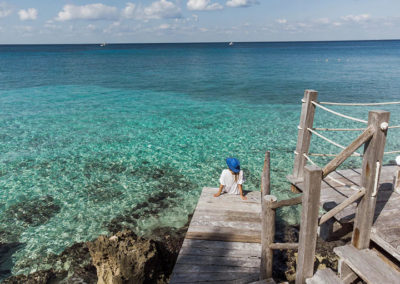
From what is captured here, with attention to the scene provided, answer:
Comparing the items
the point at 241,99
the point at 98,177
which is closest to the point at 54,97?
the point at 241,99

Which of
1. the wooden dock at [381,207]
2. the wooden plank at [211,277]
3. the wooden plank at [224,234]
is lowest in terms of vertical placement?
the wooden plank at [211,277]

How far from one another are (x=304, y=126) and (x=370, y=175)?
2.69m

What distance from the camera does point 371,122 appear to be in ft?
12.5

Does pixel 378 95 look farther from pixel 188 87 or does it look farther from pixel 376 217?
pixel 376 217

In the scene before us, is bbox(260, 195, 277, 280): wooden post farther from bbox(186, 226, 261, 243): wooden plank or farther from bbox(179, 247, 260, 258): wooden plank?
bbox(186, 226, 261, 243): wooden plank

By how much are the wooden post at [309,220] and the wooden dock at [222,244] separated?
1413 mm

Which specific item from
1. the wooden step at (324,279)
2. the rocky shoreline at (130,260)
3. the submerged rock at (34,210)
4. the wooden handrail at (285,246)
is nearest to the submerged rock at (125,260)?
the rocky shoreline at (130,260)

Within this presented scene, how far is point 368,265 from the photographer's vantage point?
163 inches

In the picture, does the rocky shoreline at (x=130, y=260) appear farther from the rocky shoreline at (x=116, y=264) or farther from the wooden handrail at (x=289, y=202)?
the wooden handrail at (x=289, y=202)

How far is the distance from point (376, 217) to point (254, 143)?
36.5 ft

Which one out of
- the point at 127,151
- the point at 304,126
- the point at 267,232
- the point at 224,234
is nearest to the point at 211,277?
the point at 224,234

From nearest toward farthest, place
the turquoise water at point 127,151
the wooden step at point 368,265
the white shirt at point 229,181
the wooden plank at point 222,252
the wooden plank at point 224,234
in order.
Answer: the wooden step at point 368,265 < the wooden plank at point 222,252 < the wooden plank at point 224,234 < the white shirt at point 229,181 < the turquoise water at point 127,151

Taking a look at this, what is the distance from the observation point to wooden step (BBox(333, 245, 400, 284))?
3.92 metres

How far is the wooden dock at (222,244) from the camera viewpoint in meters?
5.37
